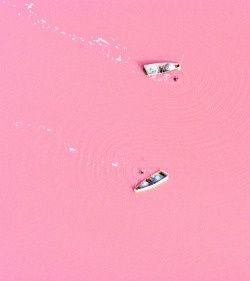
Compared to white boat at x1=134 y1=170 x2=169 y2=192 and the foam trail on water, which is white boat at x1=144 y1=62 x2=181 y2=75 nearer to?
the foam trail on water

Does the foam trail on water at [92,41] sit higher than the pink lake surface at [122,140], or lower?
higher

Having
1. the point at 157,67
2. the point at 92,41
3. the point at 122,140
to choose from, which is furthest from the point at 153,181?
the point at 92,41

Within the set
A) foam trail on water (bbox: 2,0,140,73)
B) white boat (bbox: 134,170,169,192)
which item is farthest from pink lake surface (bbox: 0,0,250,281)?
white boat (bbox: 134,170,169,192)

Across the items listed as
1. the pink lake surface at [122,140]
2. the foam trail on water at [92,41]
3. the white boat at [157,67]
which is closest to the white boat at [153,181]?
the pink lake surface at [122,140]

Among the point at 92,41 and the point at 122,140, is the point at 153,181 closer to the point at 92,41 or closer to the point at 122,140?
the point at 122,140

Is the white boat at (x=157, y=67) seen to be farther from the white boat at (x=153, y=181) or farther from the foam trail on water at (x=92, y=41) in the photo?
the white boat at (x=153, y=181)

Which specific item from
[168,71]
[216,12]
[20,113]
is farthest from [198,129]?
[20,113]

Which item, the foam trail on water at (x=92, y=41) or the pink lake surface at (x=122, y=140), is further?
the foam trail on water at (x=92, y=41)
